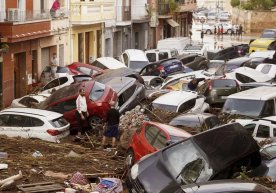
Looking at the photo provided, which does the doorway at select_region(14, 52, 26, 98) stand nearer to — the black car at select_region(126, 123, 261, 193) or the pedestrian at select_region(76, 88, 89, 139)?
the pedestrian at select_region(76, 88, 89, 139)

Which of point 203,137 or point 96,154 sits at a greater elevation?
point 203,137

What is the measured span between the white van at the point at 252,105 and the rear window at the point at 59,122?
490cm

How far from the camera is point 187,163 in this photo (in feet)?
36.6

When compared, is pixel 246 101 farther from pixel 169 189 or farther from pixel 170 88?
pixel 169 189

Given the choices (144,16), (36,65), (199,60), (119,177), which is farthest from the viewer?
(144,16)

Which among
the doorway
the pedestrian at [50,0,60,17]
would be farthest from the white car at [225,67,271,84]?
the pedestrian at [50,0,60,17]

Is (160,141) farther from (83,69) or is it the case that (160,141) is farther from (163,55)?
(163,55)

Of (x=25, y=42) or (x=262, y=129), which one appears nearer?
(x=262, y=129)

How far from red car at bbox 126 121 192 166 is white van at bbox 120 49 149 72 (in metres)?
21.8

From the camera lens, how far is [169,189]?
10078 mm

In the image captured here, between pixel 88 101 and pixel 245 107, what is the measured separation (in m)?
4.70

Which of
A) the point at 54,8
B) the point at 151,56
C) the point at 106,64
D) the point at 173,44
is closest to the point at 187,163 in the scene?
the point at 106,64

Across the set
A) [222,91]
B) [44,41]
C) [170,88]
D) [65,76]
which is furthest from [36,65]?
[222,91]

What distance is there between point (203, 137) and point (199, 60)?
27510 millimetres
